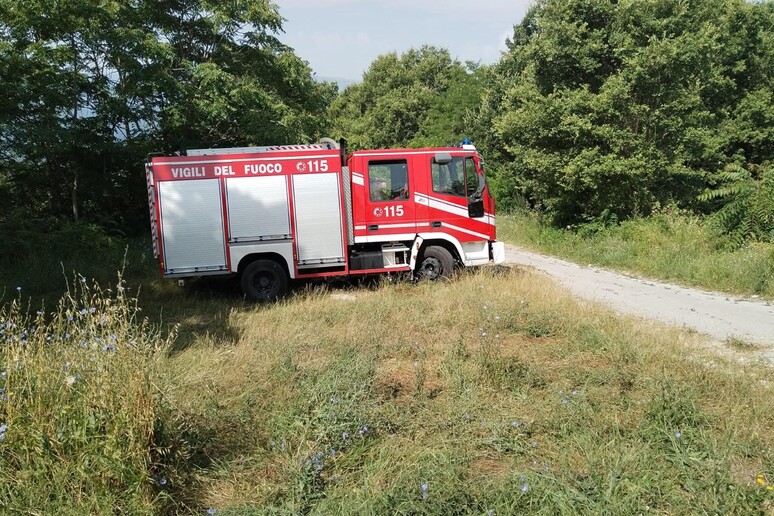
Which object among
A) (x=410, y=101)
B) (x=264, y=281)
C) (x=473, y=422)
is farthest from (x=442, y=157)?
(x=410, y=101)

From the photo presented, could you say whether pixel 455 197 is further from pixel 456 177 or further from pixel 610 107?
pixel 610 107

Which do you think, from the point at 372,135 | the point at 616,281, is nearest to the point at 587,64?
the point at 616,281

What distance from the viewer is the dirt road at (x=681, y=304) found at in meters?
8.19

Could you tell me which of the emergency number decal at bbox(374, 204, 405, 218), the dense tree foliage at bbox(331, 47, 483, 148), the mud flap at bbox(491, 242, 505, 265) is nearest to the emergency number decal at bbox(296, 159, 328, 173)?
the emergency number decal at bbox(374, 204, 405, 218)

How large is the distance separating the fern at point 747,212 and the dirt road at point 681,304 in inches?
116

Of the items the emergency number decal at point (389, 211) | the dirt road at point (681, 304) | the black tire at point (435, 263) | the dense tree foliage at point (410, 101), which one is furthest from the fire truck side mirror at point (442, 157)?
the dense tree foliage at point (410, 101)

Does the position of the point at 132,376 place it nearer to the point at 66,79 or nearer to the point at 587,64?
the point at 66,79

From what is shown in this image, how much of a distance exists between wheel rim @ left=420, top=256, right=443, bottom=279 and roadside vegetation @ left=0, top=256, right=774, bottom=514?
14.3 feet

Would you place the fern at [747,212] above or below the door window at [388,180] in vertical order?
below

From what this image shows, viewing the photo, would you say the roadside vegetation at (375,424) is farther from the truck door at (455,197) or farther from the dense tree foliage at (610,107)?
the dense tree foliage at (610,107)

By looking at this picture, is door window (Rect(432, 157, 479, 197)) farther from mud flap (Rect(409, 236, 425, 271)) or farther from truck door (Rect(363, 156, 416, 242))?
mud flap (Rect(409, 236, 425, 271))

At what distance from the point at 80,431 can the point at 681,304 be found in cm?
965

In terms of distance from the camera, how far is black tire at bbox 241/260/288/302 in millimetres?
10492

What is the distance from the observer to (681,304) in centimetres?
1012
